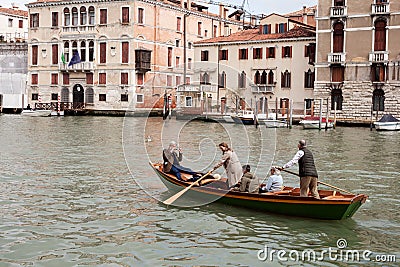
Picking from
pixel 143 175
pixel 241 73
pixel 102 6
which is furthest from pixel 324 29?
pixel 143 175

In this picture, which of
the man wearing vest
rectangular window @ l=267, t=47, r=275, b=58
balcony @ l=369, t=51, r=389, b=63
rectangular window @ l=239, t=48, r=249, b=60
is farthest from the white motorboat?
the man wearing vest

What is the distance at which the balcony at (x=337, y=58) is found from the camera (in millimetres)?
31808

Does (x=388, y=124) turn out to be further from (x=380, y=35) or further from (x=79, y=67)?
(x=79, y=67)

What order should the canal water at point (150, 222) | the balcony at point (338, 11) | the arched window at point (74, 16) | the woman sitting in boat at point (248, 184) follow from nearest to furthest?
the canal water at point (150, 222), the woman sitting in boat at point (248, 184), the balcony at point (338, 11), the arched window at point (74, 16)

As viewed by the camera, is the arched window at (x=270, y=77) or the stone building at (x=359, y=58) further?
the arched window at (x=270, y=77)

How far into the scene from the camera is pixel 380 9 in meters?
30.8

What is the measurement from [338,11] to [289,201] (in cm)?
2507

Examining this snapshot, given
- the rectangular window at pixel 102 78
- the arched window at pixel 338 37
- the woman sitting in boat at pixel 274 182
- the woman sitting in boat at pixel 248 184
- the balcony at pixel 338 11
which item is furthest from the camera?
the rectangular window at pixel 102 78

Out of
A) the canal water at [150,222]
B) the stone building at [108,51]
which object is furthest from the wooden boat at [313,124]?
the stone building at [108,51]

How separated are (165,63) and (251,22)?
456 inches

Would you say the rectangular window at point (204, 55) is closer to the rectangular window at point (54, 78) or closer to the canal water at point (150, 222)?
the rectangular window at point (54, 78)

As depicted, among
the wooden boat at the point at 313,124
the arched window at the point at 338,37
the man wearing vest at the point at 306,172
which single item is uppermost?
the arched window at the point at 338,37

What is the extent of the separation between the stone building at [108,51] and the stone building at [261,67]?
11.1ft

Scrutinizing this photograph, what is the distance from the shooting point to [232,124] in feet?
108
